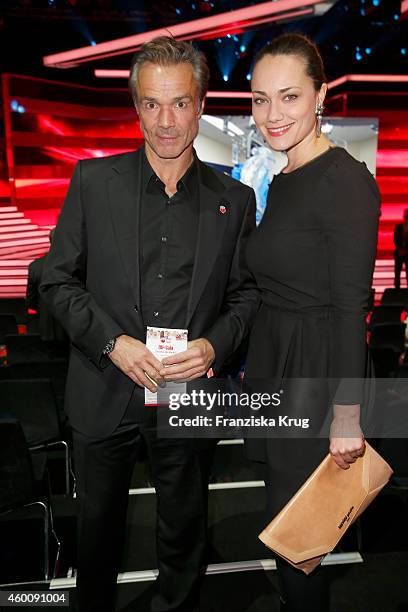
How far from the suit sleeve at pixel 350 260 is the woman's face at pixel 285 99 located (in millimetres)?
184

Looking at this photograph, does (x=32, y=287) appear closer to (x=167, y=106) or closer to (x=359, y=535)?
(x=167, y=106)

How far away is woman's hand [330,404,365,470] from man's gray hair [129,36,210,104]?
3.79ft

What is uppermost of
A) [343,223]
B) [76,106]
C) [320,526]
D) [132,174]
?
[76,106]

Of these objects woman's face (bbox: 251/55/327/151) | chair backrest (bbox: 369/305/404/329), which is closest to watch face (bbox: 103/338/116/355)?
woman's face (bbox: 251/55/327/151)

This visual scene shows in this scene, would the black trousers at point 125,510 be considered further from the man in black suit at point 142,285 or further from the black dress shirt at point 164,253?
the black dress shirt at point 164,253

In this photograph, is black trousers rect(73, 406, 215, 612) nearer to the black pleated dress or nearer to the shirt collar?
Result: the black pleated dress

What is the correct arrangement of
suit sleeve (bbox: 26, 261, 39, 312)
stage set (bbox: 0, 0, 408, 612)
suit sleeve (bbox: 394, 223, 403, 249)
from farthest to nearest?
suit sleeve (bbox: 394, 223, 403, 249), suit sleeve (bbox: 26, 261, 39, 312), stage set (bbox: 0, 0, 408, 612)

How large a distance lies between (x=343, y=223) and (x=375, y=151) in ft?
33.4

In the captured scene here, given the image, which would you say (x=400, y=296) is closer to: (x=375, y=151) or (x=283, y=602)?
(x=375, y=151)

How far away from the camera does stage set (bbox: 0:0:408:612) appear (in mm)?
2553

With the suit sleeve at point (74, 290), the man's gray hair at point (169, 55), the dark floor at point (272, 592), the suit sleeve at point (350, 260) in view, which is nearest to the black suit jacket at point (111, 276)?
the suit sleeve at point (74, 290)

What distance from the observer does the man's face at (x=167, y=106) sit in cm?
170

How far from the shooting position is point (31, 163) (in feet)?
33.3

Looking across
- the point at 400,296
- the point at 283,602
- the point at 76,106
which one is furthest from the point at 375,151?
the point at 283,602
